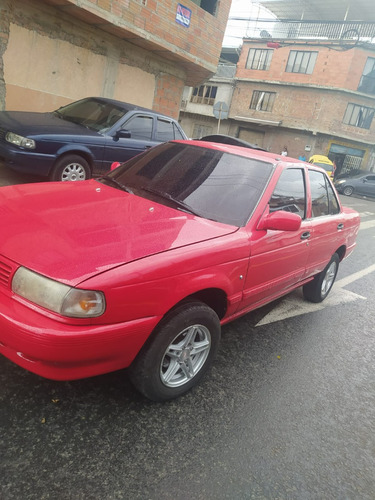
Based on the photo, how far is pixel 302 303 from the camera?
4605 mm

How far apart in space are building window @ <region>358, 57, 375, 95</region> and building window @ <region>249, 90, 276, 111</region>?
6841 millimetres

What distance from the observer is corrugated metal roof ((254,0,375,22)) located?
30.1 m

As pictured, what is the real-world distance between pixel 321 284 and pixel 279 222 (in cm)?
204

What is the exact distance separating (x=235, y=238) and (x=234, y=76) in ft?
115

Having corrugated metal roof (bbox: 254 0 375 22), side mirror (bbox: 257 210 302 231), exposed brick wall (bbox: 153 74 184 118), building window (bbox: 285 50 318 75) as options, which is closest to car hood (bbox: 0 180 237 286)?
side mirror (bbox: 257 210 302 231)

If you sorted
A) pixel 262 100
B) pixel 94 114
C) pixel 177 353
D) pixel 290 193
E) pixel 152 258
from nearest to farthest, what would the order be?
pixel 152 258 → pixel 177 353 → pixel 290 193 → pixel 94 114 → pixel 262 100

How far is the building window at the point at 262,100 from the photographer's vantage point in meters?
32.3

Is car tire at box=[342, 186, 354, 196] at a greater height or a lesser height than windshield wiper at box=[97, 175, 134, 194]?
lesser

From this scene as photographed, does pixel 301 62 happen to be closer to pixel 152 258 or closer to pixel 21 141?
pixel 21 141

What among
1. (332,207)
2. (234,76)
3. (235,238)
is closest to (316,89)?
(234,76)

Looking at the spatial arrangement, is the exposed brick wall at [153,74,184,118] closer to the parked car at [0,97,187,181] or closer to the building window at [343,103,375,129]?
the parked car at [0,97,187,181]

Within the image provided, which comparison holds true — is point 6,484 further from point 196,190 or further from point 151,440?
point 196,190

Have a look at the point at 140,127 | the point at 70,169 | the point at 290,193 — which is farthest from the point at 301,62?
the point at 290,193

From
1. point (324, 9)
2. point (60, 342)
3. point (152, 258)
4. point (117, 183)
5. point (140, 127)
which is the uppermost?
point (324, 9)
